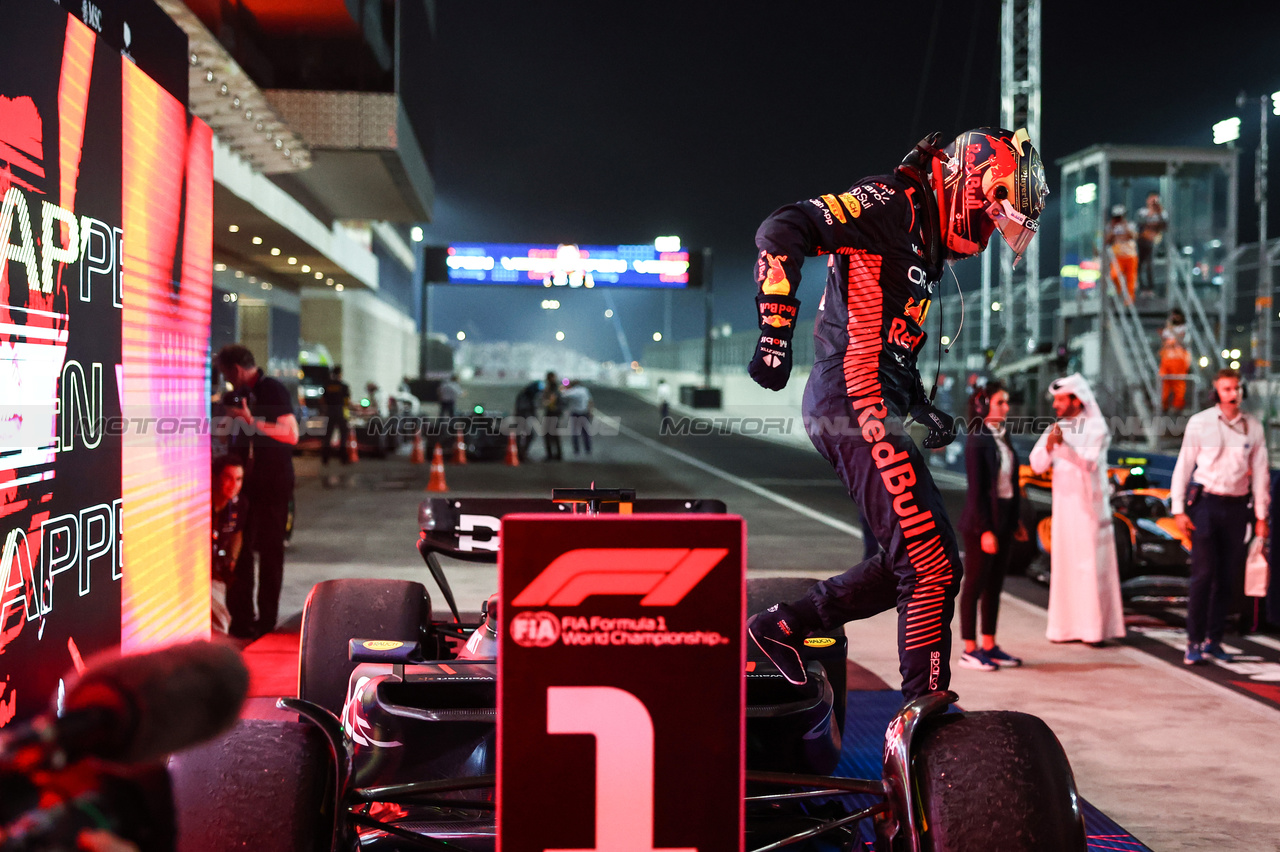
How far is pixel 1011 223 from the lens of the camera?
107 inches

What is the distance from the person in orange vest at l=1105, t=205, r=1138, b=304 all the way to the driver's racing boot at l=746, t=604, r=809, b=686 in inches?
486

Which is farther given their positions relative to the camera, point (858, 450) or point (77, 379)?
point (77, 379)

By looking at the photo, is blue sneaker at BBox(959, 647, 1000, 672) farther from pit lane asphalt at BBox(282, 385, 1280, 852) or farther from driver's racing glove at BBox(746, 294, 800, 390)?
driver's racing glove at BBox(746, 294, 800, 390)

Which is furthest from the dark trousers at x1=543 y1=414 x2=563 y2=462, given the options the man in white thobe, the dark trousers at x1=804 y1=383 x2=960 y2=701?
the dark trousers at x1=804 y1=383 x2=960 y2=701

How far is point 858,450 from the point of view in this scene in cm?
260

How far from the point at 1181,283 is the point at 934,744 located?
552 inches


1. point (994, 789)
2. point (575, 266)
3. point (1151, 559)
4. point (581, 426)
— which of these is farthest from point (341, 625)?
point (575, 266)

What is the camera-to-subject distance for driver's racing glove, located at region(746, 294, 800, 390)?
8.11 feet

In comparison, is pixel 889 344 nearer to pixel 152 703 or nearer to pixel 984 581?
pixel 152 703

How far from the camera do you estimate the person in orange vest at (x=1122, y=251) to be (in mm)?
13273

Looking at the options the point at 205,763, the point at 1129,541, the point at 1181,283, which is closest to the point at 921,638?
the point at 205,763

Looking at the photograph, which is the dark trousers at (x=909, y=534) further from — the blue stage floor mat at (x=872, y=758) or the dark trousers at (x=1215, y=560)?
the dark trousers at (x=1215, y=560)

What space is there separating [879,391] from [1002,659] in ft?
11.0

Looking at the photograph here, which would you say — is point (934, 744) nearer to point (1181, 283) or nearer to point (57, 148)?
point (57, 148)
